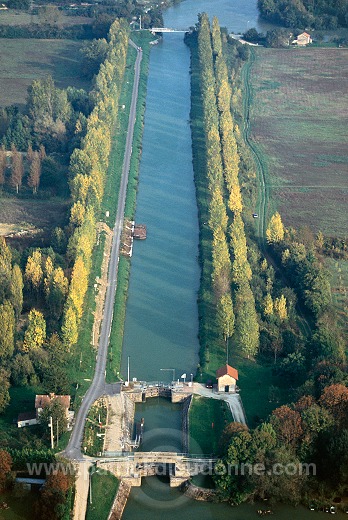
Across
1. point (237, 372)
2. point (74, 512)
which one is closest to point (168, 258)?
point (237, 372)

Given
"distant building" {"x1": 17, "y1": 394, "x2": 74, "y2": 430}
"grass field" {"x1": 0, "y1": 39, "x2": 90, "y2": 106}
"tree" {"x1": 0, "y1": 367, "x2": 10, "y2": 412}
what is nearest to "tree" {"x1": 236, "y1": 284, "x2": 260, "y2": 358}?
"distant building" {"x1": 17, "y1": 394, "x2": 74, "y2": 430}

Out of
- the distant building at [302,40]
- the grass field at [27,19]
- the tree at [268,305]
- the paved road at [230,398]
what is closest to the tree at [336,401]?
the paved road at [230,398]

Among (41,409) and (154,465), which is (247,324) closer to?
(154,465)

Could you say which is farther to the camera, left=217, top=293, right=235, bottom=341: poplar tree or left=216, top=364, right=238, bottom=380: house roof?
left=217, top=293, right=235, bottom=341: poplar tree

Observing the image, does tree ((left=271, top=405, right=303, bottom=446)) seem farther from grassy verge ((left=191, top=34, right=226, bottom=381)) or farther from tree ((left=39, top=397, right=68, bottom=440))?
tree ((left=39, top=397, right=68, bottom=440))

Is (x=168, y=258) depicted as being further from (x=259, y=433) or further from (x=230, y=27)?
(x=230, y=27)

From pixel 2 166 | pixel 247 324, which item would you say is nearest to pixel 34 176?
pixel 2 166

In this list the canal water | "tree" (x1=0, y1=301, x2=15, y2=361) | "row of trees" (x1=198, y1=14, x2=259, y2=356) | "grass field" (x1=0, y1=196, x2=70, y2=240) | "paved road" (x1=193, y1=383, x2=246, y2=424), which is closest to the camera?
the canal water

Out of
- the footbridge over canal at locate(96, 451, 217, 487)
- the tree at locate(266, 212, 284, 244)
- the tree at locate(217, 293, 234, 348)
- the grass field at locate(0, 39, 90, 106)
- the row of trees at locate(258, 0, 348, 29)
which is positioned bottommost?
the footbridge over canal at locate(96, 451, 217, 487)
